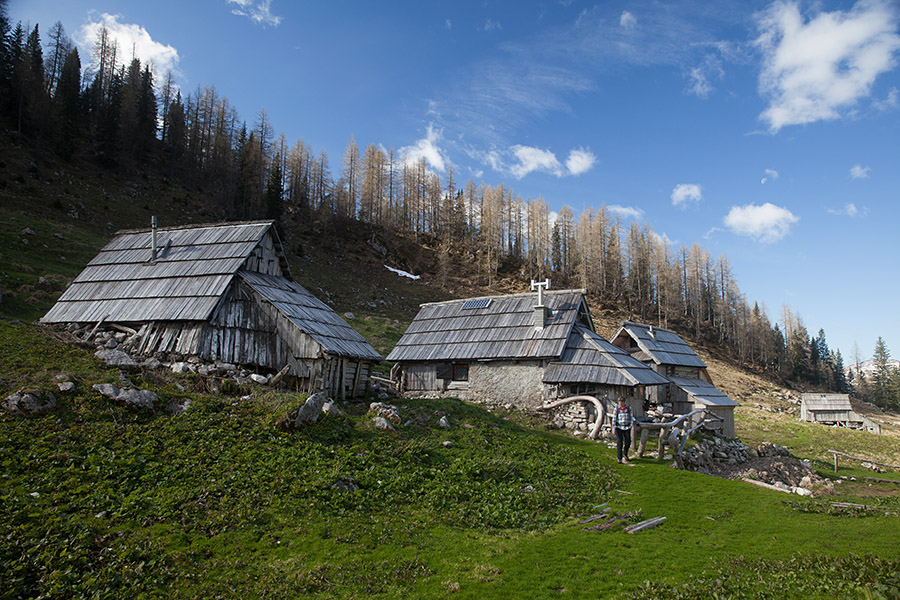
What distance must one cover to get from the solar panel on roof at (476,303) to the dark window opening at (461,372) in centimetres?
470

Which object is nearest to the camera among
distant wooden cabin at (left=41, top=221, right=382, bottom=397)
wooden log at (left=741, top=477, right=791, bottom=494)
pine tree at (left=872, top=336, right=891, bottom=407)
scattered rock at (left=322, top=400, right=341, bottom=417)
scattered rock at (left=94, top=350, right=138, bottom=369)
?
scattered rock at (left=322, top=400, right=341, bottom=417)

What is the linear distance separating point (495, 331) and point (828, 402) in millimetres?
45910

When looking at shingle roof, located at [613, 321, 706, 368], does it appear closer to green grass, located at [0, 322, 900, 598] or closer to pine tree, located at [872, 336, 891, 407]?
green grass, located at [0, 322, 900, 598]

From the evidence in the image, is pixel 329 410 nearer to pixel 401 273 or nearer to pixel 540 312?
pixel 540 312

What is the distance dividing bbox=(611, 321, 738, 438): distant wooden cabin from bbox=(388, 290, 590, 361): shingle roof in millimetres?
6761

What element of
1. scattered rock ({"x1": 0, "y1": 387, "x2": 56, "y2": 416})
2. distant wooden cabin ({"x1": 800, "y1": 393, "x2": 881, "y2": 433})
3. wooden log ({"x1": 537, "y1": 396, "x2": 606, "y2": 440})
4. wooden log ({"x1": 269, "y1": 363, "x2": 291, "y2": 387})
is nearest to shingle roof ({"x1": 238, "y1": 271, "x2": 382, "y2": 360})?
wooden log ({"x1": 269, "y1": 363, "x2": 291, "y2": 387})

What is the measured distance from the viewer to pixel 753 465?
22.4 meters

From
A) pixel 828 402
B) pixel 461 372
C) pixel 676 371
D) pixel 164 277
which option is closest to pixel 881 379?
pixel 828 402

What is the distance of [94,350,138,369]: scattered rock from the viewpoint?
53.7ft

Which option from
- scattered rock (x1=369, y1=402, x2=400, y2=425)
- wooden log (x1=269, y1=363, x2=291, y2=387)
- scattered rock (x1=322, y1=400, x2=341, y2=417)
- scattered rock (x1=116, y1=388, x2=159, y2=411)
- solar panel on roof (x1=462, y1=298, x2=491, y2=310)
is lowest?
scattered rock (x1=369, y1=402, x2=400, y2=425)

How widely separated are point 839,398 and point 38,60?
361 ft

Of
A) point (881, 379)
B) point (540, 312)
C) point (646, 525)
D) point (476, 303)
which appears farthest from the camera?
point (881, 379)

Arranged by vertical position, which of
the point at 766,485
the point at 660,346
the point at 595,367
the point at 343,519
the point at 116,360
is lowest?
the point at 766,485

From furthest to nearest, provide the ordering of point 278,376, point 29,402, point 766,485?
point 278,376
point 766,485
point 29,402
